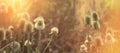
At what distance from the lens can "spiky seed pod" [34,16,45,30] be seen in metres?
1.55

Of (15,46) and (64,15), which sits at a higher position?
(64,15)

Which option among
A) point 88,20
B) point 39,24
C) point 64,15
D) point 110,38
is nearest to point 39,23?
point 39,24

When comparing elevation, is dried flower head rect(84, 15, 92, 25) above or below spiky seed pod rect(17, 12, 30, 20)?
below

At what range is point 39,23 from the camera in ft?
5.10

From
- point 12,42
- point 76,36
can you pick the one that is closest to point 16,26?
point 12,42

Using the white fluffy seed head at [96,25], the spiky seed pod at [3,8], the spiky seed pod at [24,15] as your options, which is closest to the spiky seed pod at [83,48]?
the white fluffy seed head at [96,25]

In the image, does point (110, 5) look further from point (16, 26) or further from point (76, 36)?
point (16, 26)

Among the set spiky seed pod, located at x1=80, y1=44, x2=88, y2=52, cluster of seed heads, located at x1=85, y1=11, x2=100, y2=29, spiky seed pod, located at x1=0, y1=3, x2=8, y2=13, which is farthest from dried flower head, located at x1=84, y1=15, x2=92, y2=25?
spiky seed pod, located at x1=0, y1=3, x2=8, y2=13

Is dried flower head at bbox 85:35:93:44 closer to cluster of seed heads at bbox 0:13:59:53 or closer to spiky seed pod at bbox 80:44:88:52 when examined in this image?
spiky seed pod at bbox 80:44:88:52

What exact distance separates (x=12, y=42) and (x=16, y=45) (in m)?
0.03

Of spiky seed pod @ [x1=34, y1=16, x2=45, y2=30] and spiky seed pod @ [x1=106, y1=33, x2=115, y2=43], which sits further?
spiky seed pod @ [x1=106, y1=33, x2=115, y2=43]

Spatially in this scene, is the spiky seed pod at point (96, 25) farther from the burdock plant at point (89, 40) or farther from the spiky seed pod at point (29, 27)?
the spiky seed pod at point (29, 27)

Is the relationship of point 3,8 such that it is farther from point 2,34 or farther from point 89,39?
point 89,39

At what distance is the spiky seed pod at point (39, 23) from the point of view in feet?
5.09
